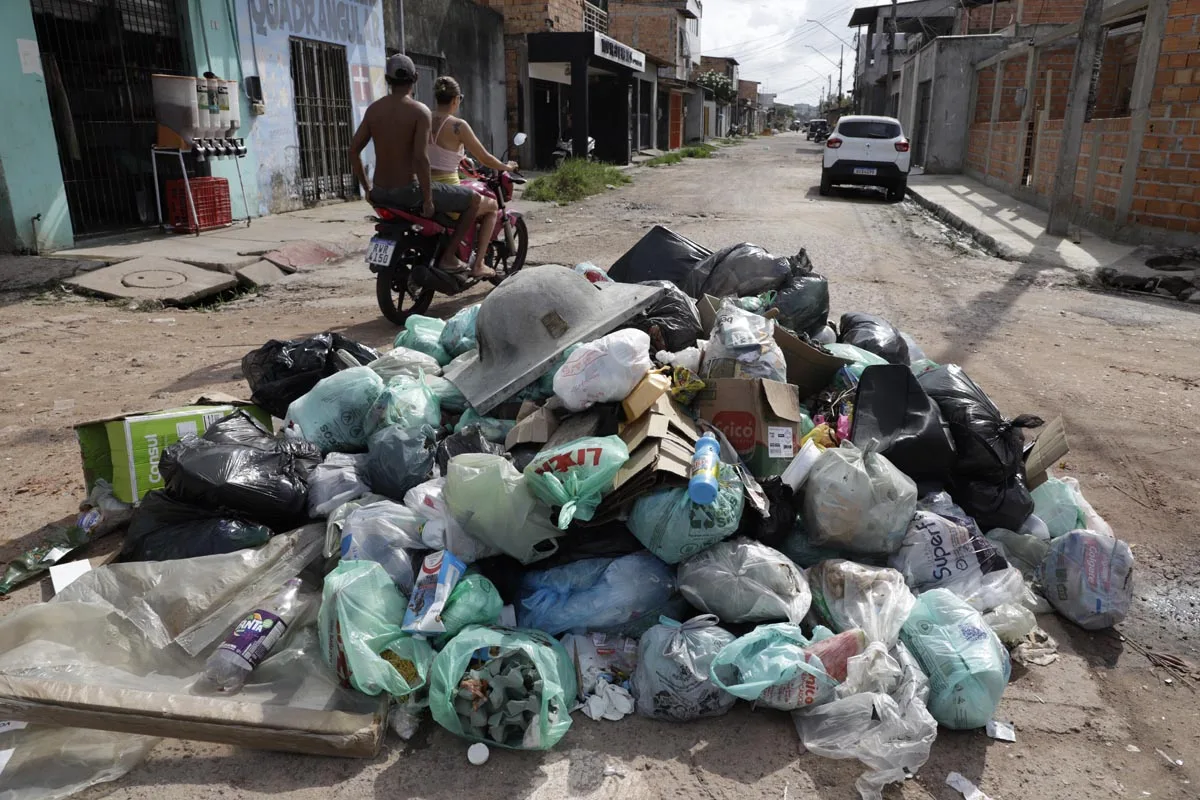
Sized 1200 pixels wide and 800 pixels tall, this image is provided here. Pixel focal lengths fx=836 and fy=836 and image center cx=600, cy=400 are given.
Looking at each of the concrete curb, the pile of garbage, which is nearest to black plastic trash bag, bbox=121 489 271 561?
the pile of garbage

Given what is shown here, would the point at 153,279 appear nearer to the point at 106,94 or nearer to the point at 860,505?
the point at 106,94

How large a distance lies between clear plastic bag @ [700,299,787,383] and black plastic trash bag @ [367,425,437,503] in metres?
1.16

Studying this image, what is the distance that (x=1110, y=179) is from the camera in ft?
33.3

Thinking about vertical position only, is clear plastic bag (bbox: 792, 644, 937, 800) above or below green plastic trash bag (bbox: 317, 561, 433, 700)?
below

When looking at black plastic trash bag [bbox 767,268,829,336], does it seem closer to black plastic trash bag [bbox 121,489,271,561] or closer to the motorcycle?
the motorcycle

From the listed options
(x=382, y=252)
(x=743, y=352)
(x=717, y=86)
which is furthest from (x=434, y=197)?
(x=717, y=86)

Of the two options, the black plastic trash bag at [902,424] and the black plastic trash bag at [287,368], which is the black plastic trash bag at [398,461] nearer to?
the black plastic trash bag at [287,368]

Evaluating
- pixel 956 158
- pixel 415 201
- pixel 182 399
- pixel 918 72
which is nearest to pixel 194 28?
pixel 415 201

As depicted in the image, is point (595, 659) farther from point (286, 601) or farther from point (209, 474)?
Answer: point (209, 474)

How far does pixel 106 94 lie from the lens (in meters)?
8.91

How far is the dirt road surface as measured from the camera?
2.07 metres

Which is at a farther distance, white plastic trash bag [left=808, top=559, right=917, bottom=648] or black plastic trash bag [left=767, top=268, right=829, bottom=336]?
black plastic trash bag [left=767, top=268, right=829, bottom=336]

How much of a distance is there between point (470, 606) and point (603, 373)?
3.21 ft

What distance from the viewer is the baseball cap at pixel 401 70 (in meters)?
5.48
